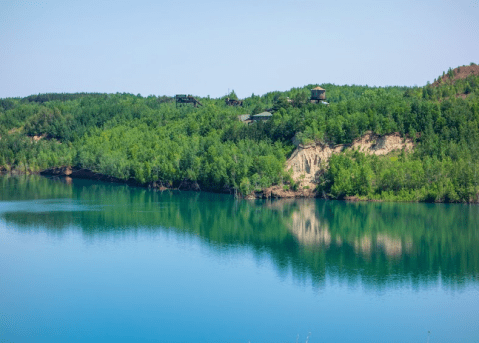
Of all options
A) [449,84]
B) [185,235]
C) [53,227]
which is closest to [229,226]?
[185,235]

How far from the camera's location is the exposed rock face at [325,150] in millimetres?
86625

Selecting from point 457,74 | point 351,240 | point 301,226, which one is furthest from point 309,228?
point 457,74

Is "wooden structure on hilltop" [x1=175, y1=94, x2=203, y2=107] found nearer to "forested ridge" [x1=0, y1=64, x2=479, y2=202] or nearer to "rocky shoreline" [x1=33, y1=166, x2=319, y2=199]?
"forested ridge" [x1=0, y1=64, x2=479, y2=202]

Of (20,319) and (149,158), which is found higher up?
(149,158)

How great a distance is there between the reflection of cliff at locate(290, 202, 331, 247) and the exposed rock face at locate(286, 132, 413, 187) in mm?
12741

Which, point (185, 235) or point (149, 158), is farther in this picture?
point (149, 158)

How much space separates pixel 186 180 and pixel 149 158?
39.5ft

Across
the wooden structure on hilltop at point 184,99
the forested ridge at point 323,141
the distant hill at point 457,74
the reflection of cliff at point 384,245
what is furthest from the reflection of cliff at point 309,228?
the wooden structure on hilltop at point 184,99

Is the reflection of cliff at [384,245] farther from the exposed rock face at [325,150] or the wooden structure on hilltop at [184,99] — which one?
the wooden structure on hilltop at [184,99]

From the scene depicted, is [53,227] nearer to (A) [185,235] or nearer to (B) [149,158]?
(A) [185,235]

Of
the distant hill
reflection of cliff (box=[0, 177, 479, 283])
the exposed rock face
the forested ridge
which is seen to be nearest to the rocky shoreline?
the forested ridge

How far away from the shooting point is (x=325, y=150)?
3477 inches

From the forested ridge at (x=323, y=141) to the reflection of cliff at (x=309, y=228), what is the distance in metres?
11.6

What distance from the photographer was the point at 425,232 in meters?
58.9
